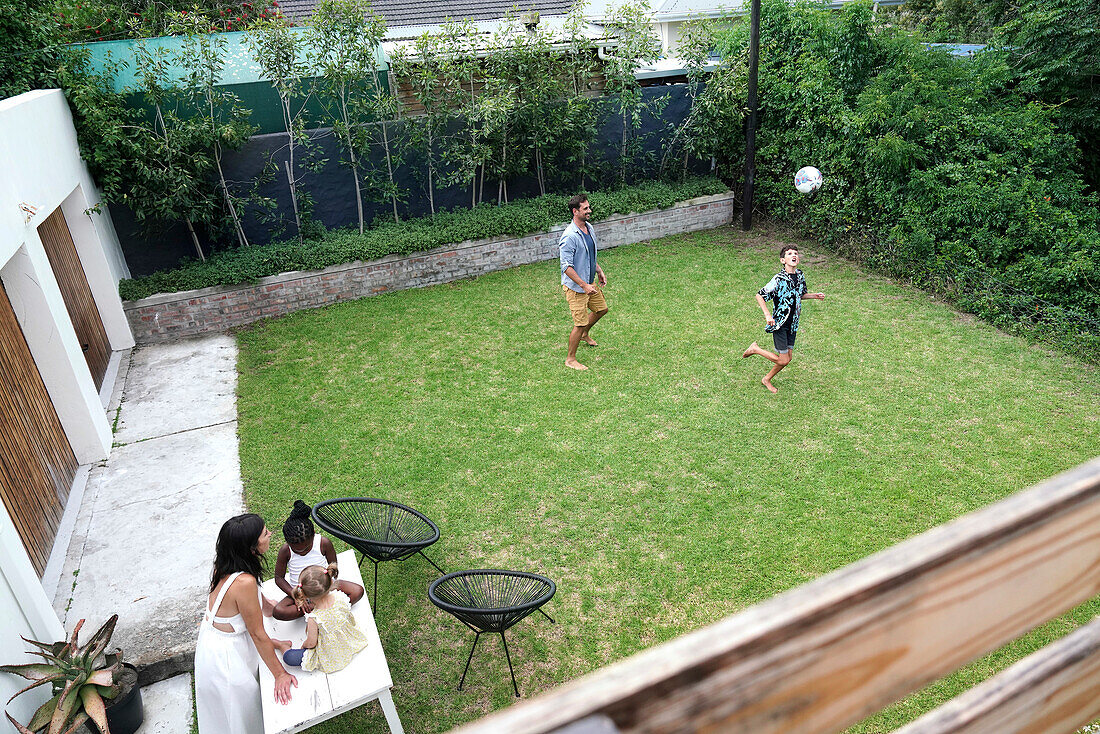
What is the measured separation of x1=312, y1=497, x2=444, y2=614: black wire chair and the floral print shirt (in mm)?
3829

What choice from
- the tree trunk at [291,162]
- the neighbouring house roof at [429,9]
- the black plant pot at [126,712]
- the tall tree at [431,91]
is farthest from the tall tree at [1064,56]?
the black plant pot at [126,712]

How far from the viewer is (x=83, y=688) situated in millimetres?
3713

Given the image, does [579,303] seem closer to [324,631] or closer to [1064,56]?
[324,631]

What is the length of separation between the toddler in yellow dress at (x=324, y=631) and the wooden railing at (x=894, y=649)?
10.6 ft

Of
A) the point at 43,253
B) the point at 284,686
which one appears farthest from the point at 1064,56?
the point at 43,253

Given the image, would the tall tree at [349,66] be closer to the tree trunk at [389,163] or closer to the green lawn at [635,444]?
the tree trunk at [389,163]

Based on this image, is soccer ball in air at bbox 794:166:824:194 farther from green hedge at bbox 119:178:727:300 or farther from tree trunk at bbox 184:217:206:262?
tree trunk at bbox 184:217:206:262

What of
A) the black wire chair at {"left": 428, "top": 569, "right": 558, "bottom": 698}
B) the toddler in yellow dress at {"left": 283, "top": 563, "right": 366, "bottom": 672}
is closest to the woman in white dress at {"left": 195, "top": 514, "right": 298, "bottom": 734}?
the toddler in yellow dress at {"left": 283, "top": 563, "right": 366, "bottom": 672}

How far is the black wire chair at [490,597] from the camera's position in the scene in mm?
3887

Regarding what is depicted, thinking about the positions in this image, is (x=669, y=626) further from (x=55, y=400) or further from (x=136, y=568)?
(x=55, y=400)

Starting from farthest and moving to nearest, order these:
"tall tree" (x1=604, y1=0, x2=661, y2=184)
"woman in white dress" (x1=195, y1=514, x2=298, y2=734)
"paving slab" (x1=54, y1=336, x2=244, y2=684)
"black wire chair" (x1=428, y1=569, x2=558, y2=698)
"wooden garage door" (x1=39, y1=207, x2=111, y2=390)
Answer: "tall tree" (x1=604, y1=0, x2=661, y2=184), "wooden garage door" (x1=39, y1=207, x2=111, y2=390), "paving slab" (x1=54, y1=336, x2=244, y2=684), "black wire chair" (x1=428, y1=569, x2=558, y2=698), "woman in white dress" (x1=195, y1=514, x2=298, y2=734)

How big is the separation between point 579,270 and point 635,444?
2014mm

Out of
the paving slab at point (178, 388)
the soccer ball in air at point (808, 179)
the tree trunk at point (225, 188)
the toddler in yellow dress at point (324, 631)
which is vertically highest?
the tree trunk at point (225, 188)

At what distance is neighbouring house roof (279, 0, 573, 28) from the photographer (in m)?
15.4
